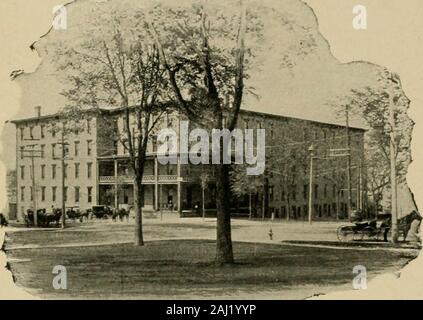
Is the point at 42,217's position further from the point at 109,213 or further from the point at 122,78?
the point at 122,78

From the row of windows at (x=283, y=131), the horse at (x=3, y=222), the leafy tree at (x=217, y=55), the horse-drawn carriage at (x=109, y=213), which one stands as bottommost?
the horse at (x=3, y=222)

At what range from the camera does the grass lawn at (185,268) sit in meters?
7.73

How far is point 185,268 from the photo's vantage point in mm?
7895

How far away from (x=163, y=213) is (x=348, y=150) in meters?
2.17

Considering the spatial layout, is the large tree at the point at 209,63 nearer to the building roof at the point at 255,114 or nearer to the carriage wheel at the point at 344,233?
the building roof at the point at 255,114

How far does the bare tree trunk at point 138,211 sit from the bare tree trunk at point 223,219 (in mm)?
859

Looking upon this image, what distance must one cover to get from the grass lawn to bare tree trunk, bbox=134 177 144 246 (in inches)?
4.1

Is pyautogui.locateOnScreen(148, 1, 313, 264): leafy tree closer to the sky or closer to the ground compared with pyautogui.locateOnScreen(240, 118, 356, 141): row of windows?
closer to the sky

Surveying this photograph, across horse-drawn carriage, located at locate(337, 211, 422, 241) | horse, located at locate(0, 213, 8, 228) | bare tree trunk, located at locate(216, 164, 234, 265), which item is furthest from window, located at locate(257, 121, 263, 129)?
horse, located at locate(0, 213, 8, 228)

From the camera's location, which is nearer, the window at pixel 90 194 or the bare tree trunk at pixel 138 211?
Result: the bare tree trunk at pixel 138 211

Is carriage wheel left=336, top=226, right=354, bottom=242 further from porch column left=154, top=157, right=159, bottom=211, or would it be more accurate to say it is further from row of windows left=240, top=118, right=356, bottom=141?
porch column left=154, top=157, right=159, bottom=211

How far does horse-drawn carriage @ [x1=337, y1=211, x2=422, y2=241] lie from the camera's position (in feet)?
26.8

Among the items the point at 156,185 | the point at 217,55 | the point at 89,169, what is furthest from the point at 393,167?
the point at 89,169

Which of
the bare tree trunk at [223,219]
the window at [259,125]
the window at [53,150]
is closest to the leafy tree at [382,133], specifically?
the window at [259,125]
